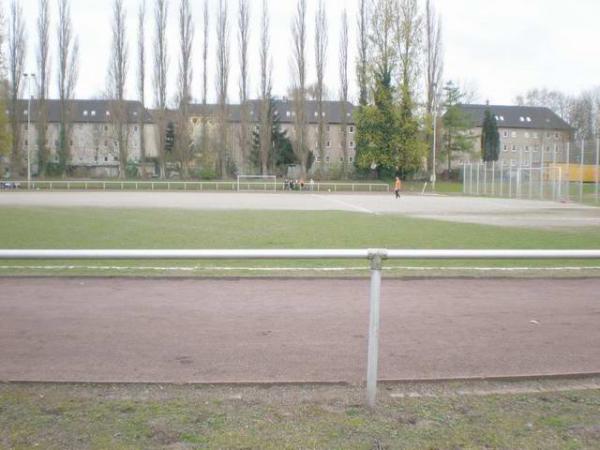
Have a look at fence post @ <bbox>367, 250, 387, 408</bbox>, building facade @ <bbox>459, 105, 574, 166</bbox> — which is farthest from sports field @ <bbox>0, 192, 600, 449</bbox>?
building facade @ <bbox>459, 105, 574, 166</bbox>

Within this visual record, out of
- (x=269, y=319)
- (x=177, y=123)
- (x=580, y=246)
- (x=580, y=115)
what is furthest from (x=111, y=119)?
(x=580, y=115)

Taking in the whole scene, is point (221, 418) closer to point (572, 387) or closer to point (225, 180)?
point (572, 387)

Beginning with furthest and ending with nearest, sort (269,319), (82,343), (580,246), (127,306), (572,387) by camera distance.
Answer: (580,246) → (127,306) → (269,319) → (82,343) → (572,387)

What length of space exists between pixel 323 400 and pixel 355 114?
65.6 m

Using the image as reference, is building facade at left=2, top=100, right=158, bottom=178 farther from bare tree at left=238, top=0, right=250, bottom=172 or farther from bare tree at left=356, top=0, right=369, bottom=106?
bare tree at left=356, top=0, right=369, bottom=106

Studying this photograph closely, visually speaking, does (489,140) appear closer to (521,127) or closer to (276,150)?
(521,127)

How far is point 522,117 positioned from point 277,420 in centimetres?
11854

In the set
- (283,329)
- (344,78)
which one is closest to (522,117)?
(344,78)

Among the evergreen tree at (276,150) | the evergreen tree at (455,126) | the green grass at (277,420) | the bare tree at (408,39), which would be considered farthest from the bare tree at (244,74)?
the green grass at (277,420)

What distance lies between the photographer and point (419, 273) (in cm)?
1002

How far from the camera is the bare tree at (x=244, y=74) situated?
7269 cm

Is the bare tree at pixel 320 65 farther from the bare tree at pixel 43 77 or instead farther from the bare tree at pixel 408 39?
the bare tree at pixel 43 77

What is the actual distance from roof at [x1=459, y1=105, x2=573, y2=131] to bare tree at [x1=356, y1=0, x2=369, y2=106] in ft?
139

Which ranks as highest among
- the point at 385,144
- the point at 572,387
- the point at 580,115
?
the point at 580,115
